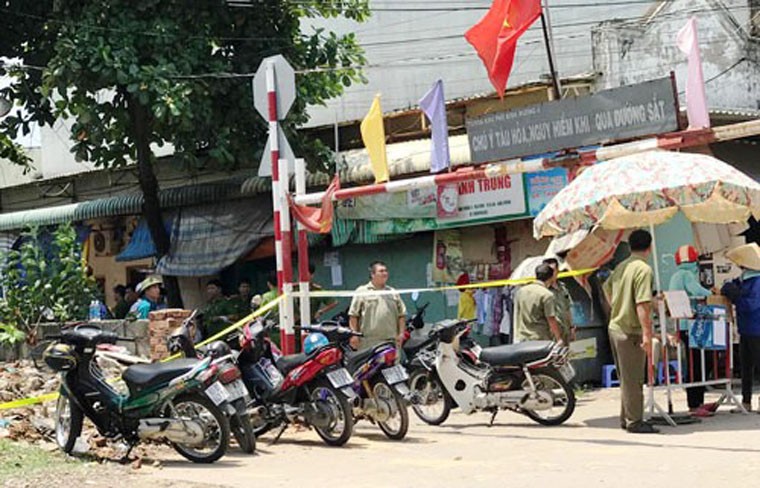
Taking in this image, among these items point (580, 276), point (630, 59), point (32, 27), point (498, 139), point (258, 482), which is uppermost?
point (32, 27)

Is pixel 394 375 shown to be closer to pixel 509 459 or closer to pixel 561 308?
pixel 509 459

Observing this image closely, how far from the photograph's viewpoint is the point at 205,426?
938 centimetres

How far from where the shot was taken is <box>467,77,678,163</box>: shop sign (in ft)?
36.1

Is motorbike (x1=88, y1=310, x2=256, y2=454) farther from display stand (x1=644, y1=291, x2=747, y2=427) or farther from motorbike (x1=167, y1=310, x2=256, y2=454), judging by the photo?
display stand (x1=644, y1=291, x2=747, y2=427)

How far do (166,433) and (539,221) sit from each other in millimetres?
3953

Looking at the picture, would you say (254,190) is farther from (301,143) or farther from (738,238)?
(738,238)

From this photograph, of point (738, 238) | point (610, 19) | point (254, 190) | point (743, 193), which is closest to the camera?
point (743, 193)

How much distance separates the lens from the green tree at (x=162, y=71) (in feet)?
54.0

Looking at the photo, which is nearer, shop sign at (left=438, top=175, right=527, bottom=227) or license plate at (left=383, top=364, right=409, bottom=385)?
license plate at (left=383, top=364, right=409, bottom=385)

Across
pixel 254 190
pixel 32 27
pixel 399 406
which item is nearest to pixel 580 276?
pixel 399 406

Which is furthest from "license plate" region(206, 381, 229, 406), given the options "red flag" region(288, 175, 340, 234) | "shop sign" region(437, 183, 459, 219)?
"shop sign" region(437, 183, 459, 219)

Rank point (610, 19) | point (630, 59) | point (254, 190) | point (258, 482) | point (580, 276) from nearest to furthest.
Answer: point (258, 482) < point (580, 276) < point (630, 59) < point (610, 19) < point (254, 190)

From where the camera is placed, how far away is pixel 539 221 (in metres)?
10.7

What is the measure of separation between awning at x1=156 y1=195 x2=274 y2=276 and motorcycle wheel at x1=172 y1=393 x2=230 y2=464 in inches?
341
